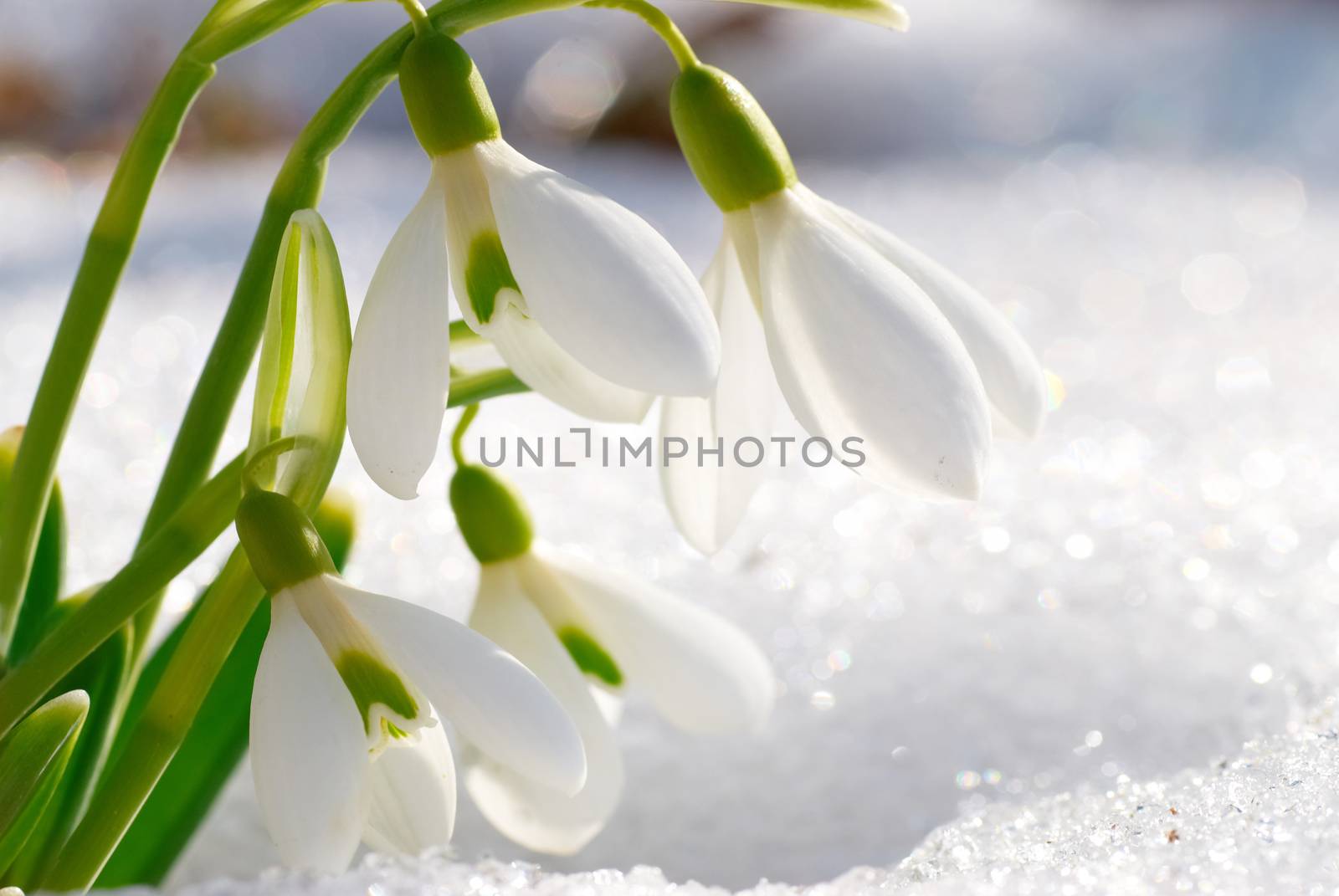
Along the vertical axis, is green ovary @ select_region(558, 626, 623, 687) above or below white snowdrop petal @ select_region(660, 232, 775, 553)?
below

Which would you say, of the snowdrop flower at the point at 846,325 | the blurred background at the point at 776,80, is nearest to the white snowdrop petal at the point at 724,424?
the snowdrop flower at the point at 846,325

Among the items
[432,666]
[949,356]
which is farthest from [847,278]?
[432,666]

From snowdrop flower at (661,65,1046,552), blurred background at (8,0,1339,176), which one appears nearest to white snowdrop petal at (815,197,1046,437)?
snowdrop flower at (661,65,1046,552)

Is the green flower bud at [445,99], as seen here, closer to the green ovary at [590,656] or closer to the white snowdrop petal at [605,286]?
the white snowdrop petal at [605,286]

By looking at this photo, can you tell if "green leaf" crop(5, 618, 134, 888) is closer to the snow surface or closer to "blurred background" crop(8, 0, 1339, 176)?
the snow surface

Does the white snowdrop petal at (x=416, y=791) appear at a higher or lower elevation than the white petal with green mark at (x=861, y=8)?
lower

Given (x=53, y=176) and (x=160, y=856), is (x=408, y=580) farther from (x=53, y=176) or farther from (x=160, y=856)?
(x=53, y=176)
